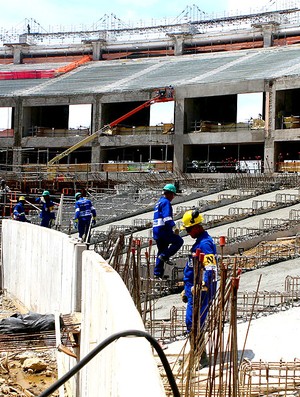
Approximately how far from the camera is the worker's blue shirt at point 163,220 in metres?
10.7

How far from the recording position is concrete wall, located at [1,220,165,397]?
12.2ft

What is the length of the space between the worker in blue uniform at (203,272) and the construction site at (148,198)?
29 centimetres

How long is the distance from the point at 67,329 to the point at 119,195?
23.0 meters

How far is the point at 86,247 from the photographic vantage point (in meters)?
8.93

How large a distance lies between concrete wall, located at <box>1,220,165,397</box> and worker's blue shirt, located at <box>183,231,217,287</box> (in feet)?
3.07

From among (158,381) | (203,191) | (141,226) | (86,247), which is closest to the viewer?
(158,381)

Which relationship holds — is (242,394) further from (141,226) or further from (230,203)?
(230,203)

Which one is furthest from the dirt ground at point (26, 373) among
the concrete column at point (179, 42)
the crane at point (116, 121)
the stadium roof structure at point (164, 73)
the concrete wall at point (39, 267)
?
the concrete column at point (179, 42)

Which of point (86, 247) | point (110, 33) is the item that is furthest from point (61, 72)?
point (86, 247)

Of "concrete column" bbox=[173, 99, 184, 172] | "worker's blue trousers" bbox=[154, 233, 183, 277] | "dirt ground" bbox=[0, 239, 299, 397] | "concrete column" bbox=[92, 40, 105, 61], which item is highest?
"concrete column" bbox=[92, 40, 105, 61]

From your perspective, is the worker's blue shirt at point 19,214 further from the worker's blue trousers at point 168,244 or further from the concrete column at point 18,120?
the concrete column at point 18,120

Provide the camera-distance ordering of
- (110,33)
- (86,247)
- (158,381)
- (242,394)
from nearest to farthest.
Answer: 1. (158,381)
2. (242,394)
3. (86,247)
4. (110,33)

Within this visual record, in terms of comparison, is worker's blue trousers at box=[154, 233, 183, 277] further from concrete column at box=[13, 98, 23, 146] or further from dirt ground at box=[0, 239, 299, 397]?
concrete column at box=[13, 98, 23, 146]

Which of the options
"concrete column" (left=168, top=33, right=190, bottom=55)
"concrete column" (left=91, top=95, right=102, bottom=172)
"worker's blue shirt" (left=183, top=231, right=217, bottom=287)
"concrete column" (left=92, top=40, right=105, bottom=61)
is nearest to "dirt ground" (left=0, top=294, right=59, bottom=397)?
"worker's blue shirt" (left=183, top=231, right=217, bottom=287)
